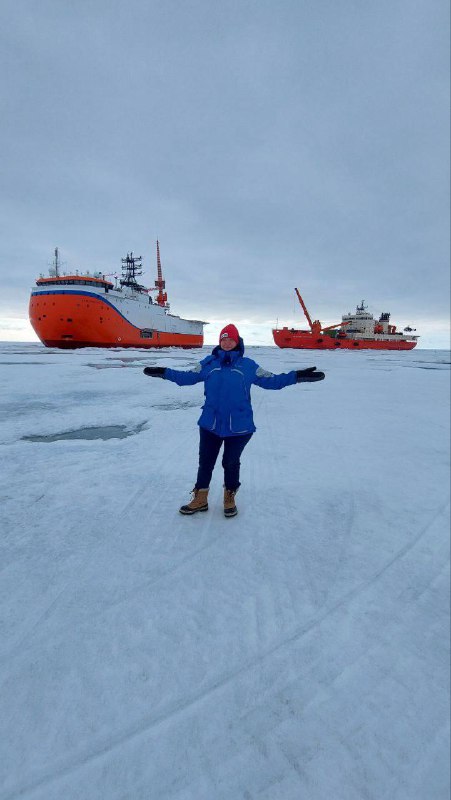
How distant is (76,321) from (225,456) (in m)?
31.9

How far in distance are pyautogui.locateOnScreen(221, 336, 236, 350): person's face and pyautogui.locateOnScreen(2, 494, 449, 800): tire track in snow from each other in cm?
187

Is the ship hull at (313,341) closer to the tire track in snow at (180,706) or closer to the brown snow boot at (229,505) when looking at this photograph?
the brown snow boot at (229,505)

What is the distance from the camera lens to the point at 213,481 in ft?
12.2

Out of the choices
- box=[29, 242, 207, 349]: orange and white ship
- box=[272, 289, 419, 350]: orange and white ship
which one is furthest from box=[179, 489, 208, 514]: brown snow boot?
box=[272, 289, 419, 350]: orange and white ship

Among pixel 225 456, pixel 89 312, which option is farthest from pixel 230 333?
pixel 89 312

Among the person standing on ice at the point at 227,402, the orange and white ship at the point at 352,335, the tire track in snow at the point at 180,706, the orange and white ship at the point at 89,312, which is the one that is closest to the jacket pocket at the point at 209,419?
the person standing on ice at the point at 227,402

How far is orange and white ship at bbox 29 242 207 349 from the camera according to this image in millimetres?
30797

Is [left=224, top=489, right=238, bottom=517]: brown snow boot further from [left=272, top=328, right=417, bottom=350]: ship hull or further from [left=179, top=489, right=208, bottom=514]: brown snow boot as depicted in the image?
[left=272, top=328, right=417, bottom=350]: ship hull

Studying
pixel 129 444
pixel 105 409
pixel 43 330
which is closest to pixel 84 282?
pixel 43 330

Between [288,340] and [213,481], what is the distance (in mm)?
53180

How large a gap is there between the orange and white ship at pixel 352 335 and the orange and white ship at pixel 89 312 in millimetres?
24325

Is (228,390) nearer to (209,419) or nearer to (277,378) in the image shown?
(209,419)

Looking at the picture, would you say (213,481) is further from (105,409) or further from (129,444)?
(105,409)

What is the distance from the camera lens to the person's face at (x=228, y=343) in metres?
2.79
